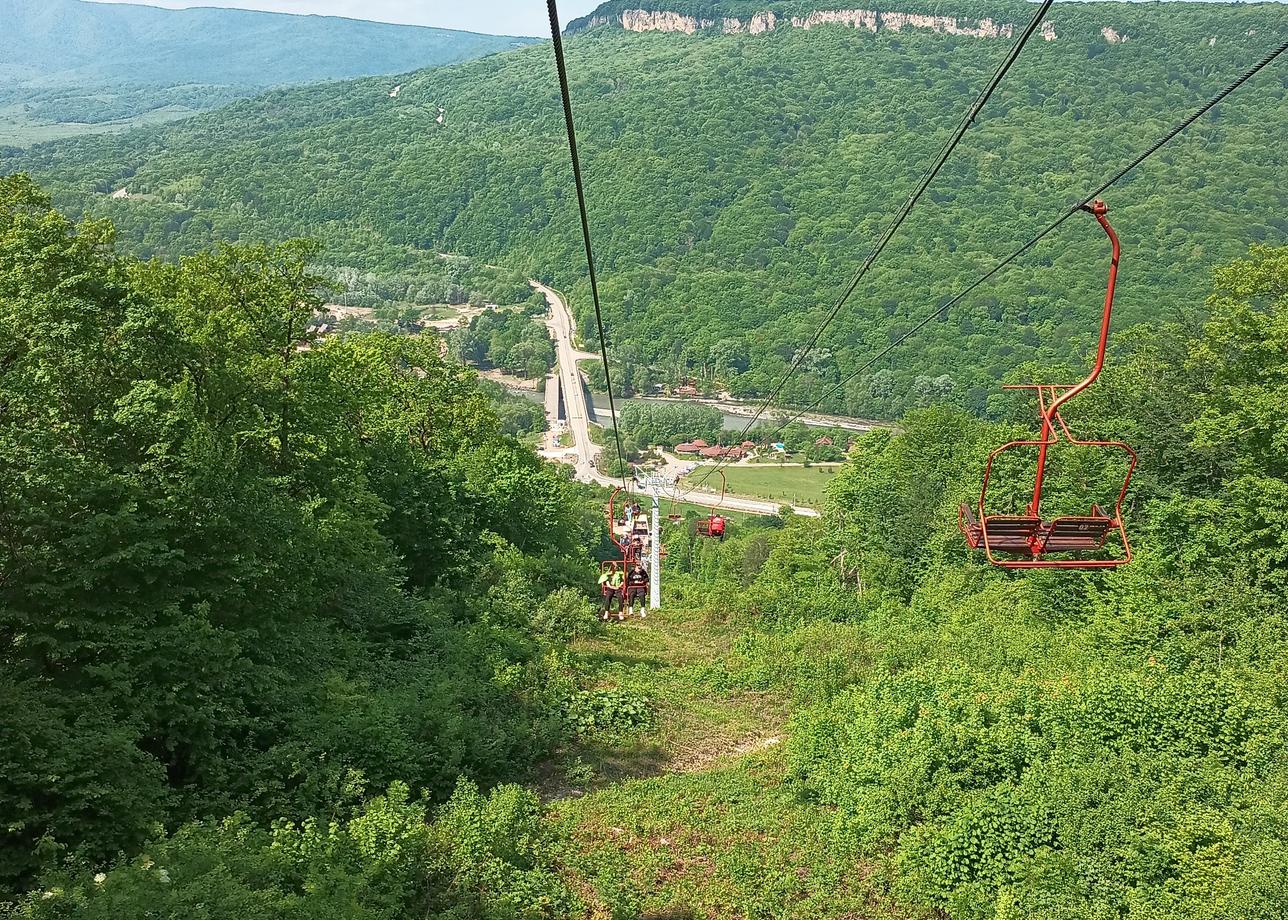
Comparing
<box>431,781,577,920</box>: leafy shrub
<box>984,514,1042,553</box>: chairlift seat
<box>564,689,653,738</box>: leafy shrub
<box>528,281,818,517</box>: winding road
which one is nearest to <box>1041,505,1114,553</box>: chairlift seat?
<box>984,514,1042,553</box>: chairlift seat

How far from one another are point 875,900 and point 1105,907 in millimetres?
2535

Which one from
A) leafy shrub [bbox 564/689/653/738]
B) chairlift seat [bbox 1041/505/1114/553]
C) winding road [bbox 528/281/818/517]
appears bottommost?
winding road [bbox 528/281/818/517]

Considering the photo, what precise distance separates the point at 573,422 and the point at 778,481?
3277cm

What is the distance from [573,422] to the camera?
121938 millimetres

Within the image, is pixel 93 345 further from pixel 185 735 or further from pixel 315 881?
pixel 315 881

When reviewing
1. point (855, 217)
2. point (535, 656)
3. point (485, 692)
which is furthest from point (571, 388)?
point (485, 692)

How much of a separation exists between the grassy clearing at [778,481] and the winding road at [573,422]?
210cm

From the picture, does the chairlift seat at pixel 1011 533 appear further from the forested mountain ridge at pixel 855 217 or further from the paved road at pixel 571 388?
the forested mountain ridge at pixel 855 217

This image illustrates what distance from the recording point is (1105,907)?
1038 cm

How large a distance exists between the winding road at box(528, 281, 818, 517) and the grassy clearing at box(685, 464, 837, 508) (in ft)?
6.89

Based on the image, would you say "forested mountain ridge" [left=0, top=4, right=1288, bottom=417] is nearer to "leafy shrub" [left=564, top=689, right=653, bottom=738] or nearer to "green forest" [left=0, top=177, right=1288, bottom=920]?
"green forest" [left=0, top=177, right=1288, bottom=920]

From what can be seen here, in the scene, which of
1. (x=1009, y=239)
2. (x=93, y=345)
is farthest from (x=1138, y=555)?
(x=1009, y=239)

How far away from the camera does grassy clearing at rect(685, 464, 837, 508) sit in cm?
9169

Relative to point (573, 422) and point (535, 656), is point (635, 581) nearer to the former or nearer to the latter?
point (535, 656)
